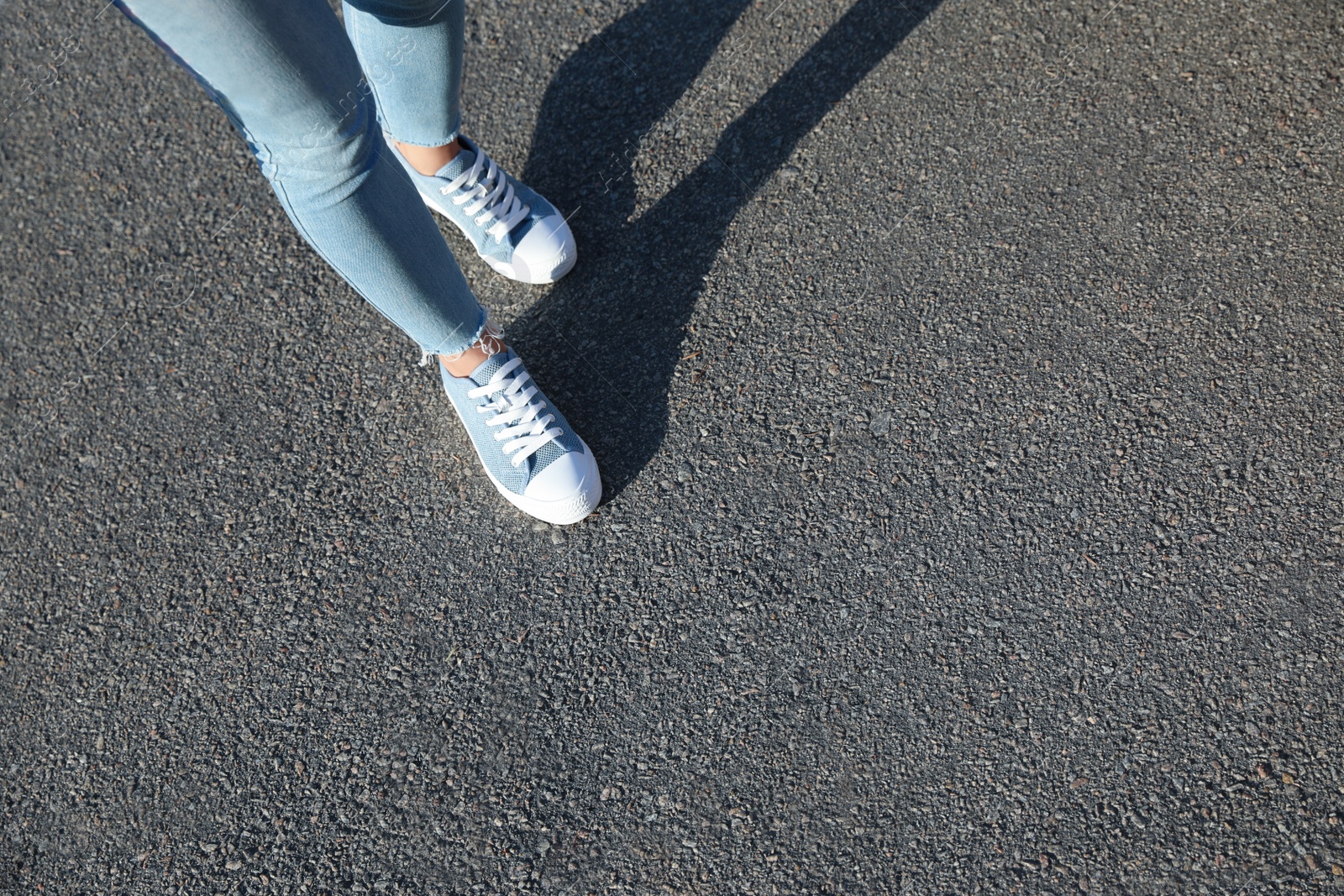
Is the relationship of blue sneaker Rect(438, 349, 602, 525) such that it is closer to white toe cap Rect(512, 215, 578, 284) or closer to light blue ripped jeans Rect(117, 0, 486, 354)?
light blue ripped jeans Rect(117, 0, 486, 354)

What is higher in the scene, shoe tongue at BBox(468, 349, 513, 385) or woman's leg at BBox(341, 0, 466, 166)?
woman's leg at BBox(341, 0, 466, 166)

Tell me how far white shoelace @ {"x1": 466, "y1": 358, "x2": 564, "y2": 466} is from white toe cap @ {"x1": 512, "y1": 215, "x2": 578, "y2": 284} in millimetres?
320

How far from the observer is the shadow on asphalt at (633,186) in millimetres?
2117

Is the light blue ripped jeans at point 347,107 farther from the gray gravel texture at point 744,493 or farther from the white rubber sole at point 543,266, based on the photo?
the gray gravel texture at point 744,493

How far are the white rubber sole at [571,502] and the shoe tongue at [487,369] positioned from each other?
0.72ft

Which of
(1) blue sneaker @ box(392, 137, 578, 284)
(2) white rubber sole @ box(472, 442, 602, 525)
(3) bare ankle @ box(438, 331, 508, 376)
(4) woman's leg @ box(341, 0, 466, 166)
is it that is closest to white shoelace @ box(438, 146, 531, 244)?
(1) blue sneaker @ box(392, 137, 578, 284)

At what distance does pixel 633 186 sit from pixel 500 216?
0.39 m

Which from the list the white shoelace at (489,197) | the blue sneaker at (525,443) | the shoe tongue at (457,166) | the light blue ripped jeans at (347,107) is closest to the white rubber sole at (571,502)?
the blue sneaker at (525,443)

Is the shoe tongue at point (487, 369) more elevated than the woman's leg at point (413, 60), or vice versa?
the woman's leg at point (413, 60)

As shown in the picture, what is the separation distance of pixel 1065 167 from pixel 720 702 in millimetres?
1548

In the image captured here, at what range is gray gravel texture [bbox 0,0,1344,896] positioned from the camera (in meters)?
1.74

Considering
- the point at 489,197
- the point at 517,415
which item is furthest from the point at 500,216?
the point at 517,415

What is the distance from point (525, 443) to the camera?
1940 millimetres

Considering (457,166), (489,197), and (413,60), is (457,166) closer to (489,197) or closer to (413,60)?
(489,197)
